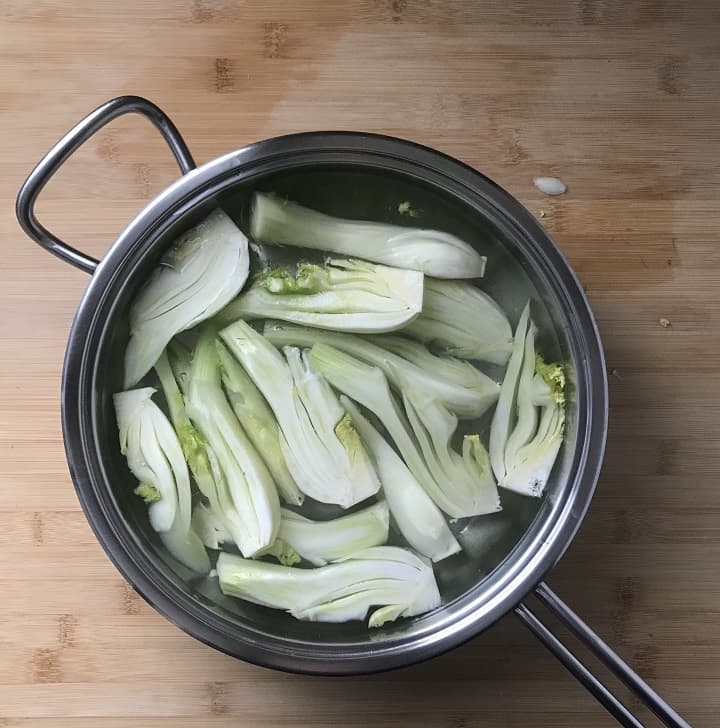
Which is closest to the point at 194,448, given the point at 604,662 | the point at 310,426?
the point at 310,426

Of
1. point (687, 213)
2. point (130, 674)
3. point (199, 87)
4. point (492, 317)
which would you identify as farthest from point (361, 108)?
point (130, 674)

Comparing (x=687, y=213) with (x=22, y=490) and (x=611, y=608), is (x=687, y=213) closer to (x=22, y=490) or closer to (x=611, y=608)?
(x=611, y=608)

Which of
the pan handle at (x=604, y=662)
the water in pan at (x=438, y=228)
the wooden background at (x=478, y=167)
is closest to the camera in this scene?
the pan handle at (x=604, y=662)

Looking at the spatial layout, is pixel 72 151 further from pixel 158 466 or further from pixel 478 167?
pixel 478 167

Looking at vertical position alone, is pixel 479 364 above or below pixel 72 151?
below

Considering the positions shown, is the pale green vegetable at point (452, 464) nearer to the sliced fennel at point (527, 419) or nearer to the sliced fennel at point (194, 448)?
the sliced fennel at point (527, 419)

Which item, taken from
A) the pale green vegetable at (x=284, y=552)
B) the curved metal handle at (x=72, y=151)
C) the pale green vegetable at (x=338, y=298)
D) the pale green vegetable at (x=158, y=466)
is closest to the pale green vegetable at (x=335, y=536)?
the pale green vegetable at (x=284, y=552)
